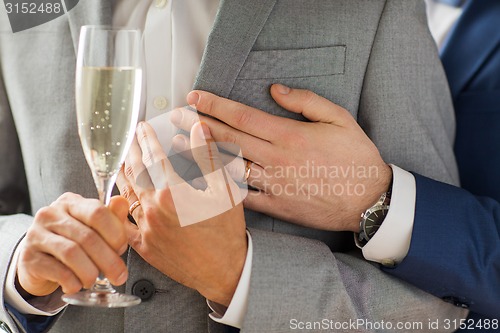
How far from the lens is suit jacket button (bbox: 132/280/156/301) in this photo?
1.40 m

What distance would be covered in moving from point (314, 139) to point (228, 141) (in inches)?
6.6

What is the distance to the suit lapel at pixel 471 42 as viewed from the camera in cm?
184

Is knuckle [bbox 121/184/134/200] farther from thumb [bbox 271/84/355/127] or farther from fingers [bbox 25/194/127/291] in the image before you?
thumb [bbox 271/84/355/127]

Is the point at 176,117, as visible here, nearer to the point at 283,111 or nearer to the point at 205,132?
the point at 205,132

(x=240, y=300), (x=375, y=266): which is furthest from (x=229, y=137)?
(x=375, y=266)

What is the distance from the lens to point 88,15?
4.87 feet

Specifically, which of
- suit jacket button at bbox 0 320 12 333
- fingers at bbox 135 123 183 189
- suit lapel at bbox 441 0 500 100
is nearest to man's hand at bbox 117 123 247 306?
fingers at bbox 135 123 183 189

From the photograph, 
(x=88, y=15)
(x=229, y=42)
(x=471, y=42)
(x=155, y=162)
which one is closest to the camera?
(x=155, y=162)

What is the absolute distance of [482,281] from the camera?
1422 millimetres

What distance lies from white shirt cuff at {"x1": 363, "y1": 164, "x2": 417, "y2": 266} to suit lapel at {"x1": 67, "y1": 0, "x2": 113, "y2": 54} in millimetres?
674

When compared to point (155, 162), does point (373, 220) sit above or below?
below

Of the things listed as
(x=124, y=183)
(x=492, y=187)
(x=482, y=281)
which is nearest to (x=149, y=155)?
(x=124, y=183)

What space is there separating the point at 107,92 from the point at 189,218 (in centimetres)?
28

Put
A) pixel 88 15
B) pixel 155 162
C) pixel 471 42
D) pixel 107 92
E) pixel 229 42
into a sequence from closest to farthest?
pixel 107 92 → pixel 155 162 → pixel 229 42 → pixel 88 15 → pixel 471 42
